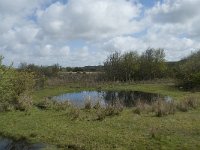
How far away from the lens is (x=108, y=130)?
20.4 m

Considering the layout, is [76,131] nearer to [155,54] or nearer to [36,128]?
[36,128]

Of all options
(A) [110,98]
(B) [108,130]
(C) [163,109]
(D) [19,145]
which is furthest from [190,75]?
(D) [19,145]

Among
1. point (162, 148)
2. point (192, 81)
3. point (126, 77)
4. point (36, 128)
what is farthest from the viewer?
point (126, 77)

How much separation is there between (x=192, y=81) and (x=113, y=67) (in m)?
35.7

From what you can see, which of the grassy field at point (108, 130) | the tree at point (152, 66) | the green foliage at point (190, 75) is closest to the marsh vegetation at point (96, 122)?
the grassy field at point (108, 130)

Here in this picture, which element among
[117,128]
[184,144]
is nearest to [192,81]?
[117,128]

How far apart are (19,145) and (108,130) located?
4951mm

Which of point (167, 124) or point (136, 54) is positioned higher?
point (136, 54)

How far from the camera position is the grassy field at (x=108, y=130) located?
17.0 meters

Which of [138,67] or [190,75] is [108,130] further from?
[138,67]

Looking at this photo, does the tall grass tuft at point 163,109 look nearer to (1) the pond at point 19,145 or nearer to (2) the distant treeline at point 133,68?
(1) the pond at point 19,145

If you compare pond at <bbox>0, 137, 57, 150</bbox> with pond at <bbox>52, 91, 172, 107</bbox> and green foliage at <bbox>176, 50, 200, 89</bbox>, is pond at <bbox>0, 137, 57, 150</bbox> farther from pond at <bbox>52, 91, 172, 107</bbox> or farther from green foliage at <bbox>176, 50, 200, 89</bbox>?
green foliage at <bbox>176, 50, 200, 89</bbox>

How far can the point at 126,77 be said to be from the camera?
88188mm

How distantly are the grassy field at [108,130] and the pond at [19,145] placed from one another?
0.45m
